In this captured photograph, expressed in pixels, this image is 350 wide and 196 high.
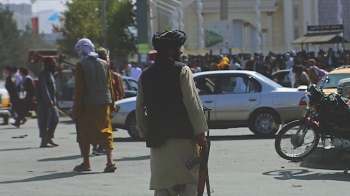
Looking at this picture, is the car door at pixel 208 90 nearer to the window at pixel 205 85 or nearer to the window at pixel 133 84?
the window at pixel 205 85

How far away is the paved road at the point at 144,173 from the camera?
1013cm

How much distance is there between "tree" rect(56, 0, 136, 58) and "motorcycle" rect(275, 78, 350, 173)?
4462 centimetres

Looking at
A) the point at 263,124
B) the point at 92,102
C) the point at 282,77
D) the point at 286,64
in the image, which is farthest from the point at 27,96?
the point at 286,64

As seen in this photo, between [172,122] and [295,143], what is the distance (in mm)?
5730

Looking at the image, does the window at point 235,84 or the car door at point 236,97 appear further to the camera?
the window at point 235,84

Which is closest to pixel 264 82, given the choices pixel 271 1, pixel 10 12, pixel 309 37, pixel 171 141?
pixel 171 141

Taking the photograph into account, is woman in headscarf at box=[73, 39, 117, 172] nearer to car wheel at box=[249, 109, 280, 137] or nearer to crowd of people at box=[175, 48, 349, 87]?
car wheel at box=[249, 109, 280, 137]

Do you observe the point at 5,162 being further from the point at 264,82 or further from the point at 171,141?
the point at 171,141

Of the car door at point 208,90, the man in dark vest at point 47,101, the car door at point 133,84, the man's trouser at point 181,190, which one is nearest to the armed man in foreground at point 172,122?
the man's trouser at point 181,190

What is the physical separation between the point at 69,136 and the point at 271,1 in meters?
39.2

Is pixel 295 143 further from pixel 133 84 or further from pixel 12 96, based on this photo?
pixel 12 96

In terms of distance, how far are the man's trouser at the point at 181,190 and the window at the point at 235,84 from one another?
10846 mm

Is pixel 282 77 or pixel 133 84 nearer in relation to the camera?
pixel 133 84

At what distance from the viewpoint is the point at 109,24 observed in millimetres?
→ 60750
